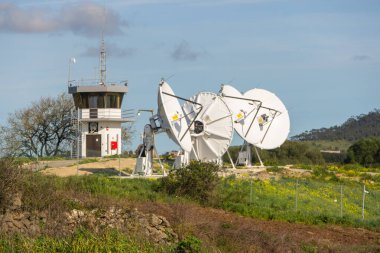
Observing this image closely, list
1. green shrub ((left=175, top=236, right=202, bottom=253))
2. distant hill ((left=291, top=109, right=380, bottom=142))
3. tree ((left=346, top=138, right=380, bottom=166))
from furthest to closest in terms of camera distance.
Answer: distant hill ((left=291, top=109, right=380, bottom=142)) < tree ((left=346, top=138, right=380, bottom=166)) < green shrub ((left=175, top=236, right=202, bottom=253))

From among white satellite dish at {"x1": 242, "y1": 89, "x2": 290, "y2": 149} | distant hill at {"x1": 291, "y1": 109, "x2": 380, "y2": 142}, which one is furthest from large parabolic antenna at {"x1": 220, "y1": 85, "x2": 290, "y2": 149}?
distant hill at {"x1": 291, "y1": 109, "x2": 380, "y2": 142}

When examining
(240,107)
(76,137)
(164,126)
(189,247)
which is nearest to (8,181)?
(189,247)

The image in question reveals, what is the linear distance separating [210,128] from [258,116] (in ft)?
27.5

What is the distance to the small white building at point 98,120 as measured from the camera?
191ft

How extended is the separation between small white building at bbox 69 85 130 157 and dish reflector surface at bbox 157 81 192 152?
1321 centimetres

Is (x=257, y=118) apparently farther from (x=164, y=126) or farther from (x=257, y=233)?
(x=257, y=233)

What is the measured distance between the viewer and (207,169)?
116ft

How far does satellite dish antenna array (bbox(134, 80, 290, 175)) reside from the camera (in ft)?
144

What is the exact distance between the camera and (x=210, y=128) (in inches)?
1924

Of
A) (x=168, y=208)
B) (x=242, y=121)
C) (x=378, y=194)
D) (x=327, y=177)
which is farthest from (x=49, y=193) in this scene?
(x=242, y=121)

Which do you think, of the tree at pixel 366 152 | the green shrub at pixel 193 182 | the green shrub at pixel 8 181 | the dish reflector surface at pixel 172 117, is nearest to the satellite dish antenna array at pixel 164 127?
the dish reflector surface at pixel 172 117

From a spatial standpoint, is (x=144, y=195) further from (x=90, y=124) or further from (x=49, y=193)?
(x=90, y=124)

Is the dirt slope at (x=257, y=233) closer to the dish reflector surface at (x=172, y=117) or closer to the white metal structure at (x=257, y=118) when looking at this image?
the dish reflector surface at (x=172, y=117)

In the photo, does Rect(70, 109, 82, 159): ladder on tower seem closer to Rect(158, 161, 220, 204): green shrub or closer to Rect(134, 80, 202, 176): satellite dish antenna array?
Rect(134, 80, 202, 176): satellite dish antenna array
